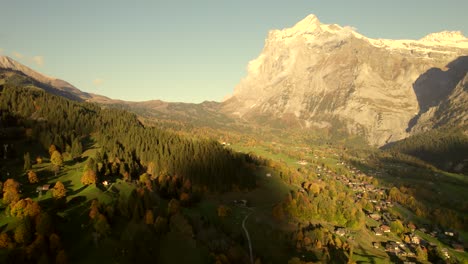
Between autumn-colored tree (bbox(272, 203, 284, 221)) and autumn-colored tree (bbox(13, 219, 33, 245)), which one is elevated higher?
autumn-colored tree (bbox(13, 219, 33, 245))

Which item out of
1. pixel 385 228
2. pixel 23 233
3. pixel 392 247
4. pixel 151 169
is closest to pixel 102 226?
pixel 23 233

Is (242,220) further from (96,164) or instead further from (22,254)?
(22,254)

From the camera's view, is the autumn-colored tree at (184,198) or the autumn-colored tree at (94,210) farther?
the autumn-colored tree at (184,198)

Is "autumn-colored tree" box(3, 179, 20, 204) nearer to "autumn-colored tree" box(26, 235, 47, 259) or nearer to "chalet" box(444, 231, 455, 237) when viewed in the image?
"autumn-colored tree" box(26, 235, 47, 259)

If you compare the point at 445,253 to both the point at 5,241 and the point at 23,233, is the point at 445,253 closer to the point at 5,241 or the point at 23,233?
the point at 23,233

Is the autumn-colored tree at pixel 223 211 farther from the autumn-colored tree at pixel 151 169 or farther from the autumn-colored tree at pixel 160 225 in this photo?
the autumn-colored tree at pixel 151 169

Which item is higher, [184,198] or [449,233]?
[184,198]

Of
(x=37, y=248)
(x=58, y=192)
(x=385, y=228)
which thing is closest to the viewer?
(x=37, y=248)

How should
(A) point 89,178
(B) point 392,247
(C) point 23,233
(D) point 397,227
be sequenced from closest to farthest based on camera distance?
(C) point 23,233 < (A) point 89,178 < (B) point 392,247 < (D) point 397,227

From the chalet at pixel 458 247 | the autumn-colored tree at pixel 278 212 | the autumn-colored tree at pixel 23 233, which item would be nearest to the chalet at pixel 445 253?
the chalet at pixel 458 247

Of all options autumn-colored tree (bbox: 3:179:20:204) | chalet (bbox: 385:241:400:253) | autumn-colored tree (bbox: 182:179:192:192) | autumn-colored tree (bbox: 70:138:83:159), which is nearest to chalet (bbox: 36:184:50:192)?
autumn-colored tree (bbox: 3:179:20:204)

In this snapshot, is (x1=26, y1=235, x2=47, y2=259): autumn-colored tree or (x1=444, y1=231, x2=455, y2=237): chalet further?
(x1=444, y1=231, x2=455, y2=237): chalet
